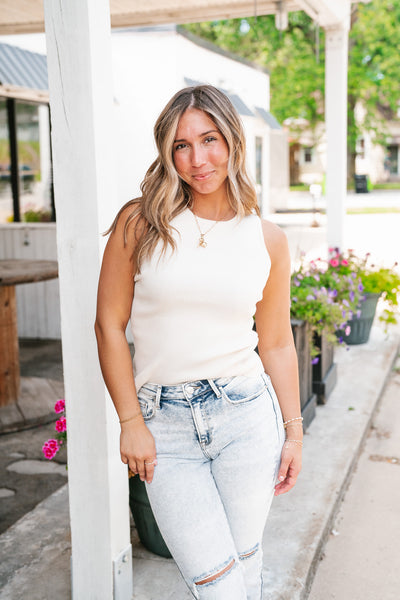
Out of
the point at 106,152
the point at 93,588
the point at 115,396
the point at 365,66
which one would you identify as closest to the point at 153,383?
the point at 115,396

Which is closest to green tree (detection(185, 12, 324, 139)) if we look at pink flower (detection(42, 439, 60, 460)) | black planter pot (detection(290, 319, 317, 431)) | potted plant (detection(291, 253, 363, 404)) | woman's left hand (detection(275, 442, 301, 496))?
potted plant (detection(291, 253, 363, 404))

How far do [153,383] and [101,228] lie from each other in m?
0.73

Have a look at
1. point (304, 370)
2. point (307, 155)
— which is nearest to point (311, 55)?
point (307, 155)

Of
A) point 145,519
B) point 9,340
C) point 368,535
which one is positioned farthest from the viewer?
point 9,340

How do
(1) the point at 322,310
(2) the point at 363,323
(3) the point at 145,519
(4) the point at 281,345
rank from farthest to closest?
(2) the point at 363,323 < (1) the point at 322,310 < (3) the point at 145,519 < (4) the point at 281,345

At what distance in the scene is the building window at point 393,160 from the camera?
163 ft

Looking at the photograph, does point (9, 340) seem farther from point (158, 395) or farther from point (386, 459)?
point (158, 395)

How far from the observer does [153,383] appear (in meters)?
1.83

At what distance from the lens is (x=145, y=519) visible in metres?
2.99

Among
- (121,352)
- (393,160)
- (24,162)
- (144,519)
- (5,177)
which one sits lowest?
(144,519)

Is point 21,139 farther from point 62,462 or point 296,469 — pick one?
point 296,469

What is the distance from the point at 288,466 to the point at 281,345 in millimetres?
356

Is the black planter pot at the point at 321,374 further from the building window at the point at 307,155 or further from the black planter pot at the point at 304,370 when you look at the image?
the building window at the point at 307,155

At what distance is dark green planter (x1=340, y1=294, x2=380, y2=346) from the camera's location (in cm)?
638
